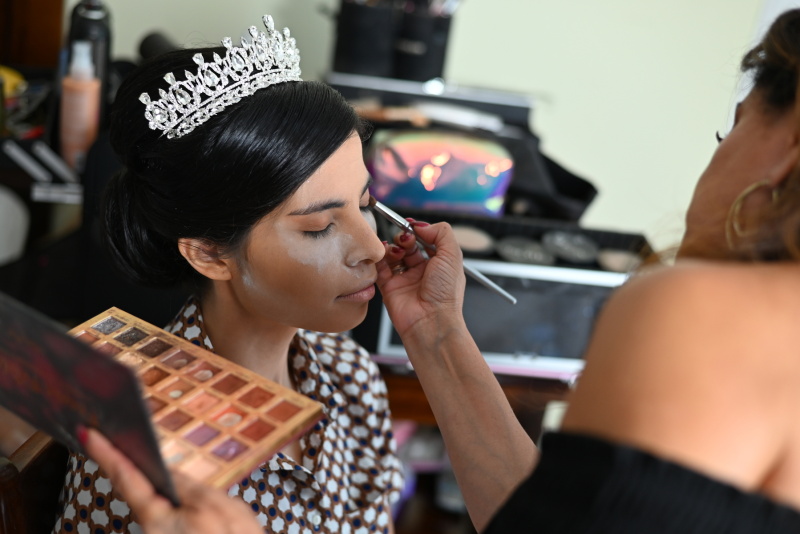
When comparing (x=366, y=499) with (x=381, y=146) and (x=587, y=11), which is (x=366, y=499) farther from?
(x=587, y=11)

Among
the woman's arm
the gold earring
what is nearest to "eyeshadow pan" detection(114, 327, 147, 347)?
the woman's arm

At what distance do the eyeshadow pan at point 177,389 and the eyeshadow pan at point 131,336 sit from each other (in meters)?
0.08

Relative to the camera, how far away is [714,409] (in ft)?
1.77

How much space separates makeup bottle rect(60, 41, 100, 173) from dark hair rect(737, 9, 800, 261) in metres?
1.18

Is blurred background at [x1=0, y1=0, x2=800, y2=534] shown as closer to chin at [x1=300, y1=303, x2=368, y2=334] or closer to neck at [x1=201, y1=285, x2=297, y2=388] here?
neck at [x1=201, y1=285, x2=297, y2=388]

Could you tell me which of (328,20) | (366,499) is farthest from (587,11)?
(366,499)

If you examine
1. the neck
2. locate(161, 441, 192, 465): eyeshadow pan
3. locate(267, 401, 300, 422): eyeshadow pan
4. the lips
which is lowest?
the neck

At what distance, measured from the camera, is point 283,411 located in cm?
71

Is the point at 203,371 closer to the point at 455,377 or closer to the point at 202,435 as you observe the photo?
the point at 202,435

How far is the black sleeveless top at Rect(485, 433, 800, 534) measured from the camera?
0.54 m

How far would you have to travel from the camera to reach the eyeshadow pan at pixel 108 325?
0.80 meters

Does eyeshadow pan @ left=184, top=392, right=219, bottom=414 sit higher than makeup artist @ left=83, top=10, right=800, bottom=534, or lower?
lower

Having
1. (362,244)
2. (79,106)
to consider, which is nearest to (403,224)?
(362,244)

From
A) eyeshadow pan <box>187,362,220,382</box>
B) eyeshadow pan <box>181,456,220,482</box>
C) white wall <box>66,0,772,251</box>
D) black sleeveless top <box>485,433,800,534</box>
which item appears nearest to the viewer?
black sleeveless top <box>485,433,800,534</box>
